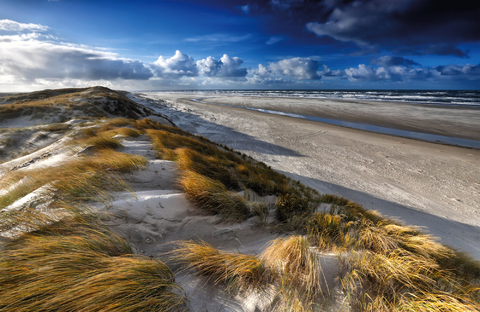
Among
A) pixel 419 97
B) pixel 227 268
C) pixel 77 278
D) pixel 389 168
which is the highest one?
pixel 419 97

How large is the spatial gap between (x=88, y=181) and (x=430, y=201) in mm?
9395

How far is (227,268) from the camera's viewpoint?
2.12m

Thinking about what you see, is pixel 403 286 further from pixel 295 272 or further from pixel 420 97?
pixel 420 97

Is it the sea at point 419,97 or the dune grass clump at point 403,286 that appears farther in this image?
the sea at point 419,97

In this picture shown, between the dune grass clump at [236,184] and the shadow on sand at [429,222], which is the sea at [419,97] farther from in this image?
the dune grass clump at [236,184]

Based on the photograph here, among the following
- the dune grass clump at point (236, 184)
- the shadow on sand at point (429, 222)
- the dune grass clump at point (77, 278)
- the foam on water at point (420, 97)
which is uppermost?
the foam on water at point (420, 97)

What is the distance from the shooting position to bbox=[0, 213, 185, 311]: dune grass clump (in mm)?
1479

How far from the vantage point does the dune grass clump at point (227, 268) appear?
205 cm

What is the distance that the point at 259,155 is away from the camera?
10.7 meters

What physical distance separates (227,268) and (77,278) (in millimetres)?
1367

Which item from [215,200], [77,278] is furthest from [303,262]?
[77,278]

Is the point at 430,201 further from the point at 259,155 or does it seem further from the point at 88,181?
the point at 88,181

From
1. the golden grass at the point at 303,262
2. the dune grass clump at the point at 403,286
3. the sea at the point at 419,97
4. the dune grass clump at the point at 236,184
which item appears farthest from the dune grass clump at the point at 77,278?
the sea at the point at 419,97

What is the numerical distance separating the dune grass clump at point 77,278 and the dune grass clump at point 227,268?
0.31 m
